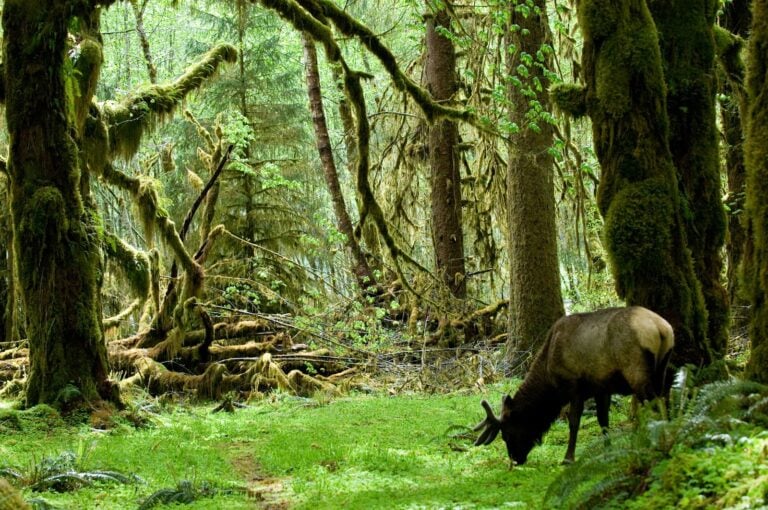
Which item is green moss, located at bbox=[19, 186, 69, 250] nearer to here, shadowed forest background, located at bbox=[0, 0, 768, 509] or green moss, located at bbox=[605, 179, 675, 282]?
shadowed forest background, located at bbox=[0, 0, 768, 509]

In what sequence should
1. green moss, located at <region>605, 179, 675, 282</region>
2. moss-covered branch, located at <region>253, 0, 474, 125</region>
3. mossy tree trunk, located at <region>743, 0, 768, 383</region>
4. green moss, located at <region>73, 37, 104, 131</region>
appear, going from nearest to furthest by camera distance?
mossy tree trunk, located at <region>743, 0, 768, 383</region>
green moss, located at <region>605, 179, 675, 282</region>
green moss, located at <region>73, 37, 104, 131</region>
moss-covered branch, located at <region>253, 0, 474, 125</region>

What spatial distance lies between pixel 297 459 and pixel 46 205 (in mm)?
4849

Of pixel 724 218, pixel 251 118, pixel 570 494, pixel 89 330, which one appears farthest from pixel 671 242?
pixel 251 118

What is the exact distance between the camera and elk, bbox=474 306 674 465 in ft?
20.4

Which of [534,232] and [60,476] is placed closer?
[60,476]

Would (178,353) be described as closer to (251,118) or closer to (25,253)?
(25,253)

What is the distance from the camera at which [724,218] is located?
793 centimetres

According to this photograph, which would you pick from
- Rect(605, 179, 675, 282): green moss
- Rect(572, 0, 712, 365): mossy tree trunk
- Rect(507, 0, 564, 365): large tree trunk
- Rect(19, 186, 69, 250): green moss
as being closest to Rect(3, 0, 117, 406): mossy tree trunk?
Rect(19, 186, 69, 250): green moss

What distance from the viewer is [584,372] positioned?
268 inches

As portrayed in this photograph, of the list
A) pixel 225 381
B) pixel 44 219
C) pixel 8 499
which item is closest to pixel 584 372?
pixel 8 499

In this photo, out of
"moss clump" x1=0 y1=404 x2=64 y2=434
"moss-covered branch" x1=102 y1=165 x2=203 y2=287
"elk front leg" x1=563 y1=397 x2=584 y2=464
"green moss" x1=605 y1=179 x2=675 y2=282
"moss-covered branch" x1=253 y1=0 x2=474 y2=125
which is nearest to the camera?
"elk front leg" x1=563 y1=397 x2=584 y2=464

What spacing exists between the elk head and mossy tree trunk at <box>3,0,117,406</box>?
5409 millimetres

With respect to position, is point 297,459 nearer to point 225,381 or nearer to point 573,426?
point 573,426

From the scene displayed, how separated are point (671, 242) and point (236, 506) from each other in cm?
491
